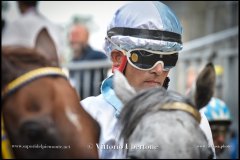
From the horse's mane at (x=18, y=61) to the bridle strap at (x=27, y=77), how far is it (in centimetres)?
1

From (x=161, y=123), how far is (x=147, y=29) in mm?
652

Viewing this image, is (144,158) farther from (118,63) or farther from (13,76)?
(118,63)

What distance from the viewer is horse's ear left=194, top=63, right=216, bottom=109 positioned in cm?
190

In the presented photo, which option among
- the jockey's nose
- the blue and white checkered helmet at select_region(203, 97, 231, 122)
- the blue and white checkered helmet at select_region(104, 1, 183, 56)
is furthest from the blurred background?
the jockey's nose

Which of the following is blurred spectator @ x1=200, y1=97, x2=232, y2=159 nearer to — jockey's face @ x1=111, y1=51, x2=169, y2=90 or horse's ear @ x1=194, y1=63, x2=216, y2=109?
jockey's face @ x1=111, y1=51, x2=169, y2=90

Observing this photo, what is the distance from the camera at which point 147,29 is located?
93.8 inches

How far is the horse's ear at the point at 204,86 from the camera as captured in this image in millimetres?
1901

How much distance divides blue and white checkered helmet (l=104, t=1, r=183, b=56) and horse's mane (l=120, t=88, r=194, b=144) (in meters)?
0.50

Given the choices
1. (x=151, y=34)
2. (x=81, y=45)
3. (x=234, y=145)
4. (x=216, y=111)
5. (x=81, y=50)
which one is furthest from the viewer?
(x=234, y=145)

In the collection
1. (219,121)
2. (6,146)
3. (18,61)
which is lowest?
(219,121)

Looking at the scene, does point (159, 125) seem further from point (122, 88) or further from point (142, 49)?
point (142, 49)

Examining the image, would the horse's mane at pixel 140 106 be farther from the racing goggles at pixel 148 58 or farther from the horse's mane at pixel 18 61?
the racing goggles at pixel 148 58

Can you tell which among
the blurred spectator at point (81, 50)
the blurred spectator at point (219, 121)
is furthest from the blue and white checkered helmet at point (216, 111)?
the blurred spectator at point (81, 50)

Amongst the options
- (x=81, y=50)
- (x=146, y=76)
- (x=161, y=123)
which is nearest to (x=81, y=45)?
(x=81, y=50)
